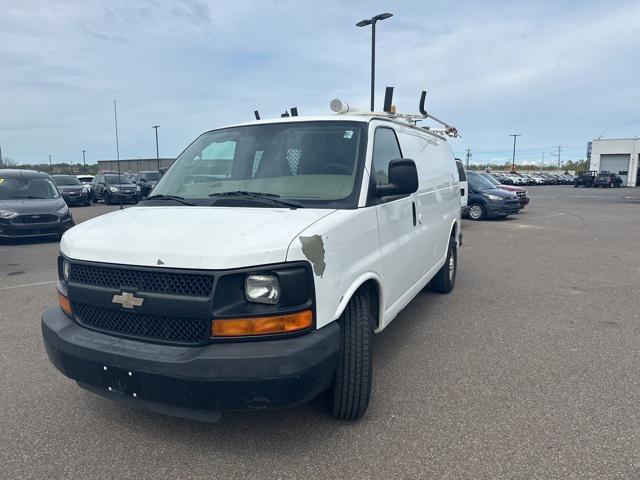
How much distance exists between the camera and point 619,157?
193 ft

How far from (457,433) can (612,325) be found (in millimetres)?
3061

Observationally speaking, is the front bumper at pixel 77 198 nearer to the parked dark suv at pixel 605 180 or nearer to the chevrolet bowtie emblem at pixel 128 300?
the chevrolet bowtie emblem at pixel 128 300

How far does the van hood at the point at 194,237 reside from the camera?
8.23ft

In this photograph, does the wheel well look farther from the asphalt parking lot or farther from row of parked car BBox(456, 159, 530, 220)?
row of parked car BBox(456, 159, 530, 220)

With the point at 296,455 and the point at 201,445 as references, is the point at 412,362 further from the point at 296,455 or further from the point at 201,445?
the point at 201,445

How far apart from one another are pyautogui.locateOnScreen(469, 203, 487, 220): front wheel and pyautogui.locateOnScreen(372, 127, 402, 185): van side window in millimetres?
12896

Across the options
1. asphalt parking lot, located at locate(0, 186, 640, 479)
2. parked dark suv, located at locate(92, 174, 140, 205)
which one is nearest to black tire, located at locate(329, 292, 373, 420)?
asphalt parking lot, located at locate(0, 186, 640, 479)

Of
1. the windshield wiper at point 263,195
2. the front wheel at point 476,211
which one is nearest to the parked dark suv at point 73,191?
the front wheel at point 476,211

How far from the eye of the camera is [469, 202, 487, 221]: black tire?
53.4 ft

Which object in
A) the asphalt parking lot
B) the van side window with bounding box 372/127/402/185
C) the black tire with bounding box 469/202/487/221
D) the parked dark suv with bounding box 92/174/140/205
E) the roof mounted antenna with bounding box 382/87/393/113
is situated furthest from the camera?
the parked dark suv with bounding box 92/174/140/205

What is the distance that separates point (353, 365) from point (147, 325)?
124 centimetres

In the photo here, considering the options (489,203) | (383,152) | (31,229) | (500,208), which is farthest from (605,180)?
(383,152)

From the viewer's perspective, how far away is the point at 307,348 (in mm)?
2543

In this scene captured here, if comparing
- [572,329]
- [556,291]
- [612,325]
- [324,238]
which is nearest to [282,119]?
[324,238]
